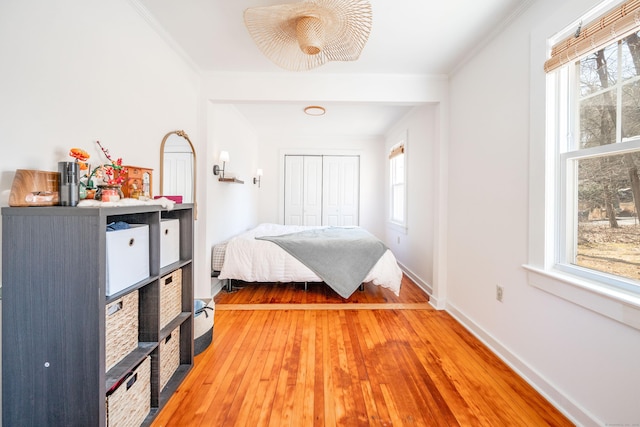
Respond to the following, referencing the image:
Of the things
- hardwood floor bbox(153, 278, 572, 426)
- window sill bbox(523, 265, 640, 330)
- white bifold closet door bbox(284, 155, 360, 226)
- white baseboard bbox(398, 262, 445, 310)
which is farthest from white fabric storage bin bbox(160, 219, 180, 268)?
white bifold closet door bbox(284, 155, 360, 226)

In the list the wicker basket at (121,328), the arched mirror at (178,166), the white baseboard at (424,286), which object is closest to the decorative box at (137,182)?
the arched mirror at (178,166)

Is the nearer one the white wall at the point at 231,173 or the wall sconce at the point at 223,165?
the white wall at the point at 231,173

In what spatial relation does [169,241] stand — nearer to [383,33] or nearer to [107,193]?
[107,193]

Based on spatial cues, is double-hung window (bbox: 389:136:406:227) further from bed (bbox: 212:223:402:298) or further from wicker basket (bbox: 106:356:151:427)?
wicker basket (bbox: 106:356:151:427)

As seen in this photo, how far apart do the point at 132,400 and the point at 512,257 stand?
2380mm

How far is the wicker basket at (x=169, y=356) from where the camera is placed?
1511 mm

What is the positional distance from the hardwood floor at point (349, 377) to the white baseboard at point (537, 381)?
4cm

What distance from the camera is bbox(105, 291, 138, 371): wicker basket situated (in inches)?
43.3

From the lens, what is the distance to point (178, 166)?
7.56 feet

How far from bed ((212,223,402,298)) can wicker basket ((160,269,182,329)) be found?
130cm

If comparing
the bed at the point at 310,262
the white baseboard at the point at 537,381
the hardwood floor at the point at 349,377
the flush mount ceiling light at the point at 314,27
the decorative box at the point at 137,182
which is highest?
the flush mount ceiling light at the point at 314,27

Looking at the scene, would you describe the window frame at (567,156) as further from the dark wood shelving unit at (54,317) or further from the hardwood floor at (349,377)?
the dark wood shelving unit at (54,317)

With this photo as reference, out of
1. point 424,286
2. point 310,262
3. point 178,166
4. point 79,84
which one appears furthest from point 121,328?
point 424,286

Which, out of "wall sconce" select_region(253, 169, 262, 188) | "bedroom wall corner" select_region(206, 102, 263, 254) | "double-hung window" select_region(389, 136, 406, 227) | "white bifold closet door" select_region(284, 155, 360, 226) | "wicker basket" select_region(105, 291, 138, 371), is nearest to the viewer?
"wicker basket" select_region(105, 291, 138, 371)
